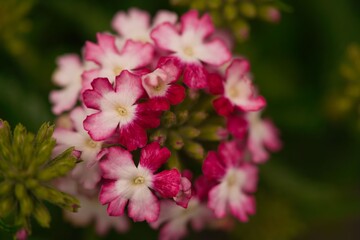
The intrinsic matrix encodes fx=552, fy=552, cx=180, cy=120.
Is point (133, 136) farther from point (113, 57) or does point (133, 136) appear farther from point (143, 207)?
point (113, 57)

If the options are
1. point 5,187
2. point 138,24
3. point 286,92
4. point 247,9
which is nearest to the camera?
point 5,187

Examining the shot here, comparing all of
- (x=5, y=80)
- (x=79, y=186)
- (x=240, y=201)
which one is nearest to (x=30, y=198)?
(x=79, y=186)

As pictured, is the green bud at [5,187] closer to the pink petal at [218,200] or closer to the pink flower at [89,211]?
the pink flower at [89,211]

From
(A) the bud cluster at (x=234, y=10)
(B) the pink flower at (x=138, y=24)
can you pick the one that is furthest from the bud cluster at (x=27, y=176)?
(A) the bud cluster at (x=234, y=10)

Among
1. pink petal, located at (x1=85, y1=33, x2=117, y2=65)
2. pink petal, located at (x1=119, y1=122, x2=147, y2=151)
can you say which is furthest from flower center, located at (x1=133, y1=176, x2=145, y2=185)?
pink petal, located at (x1=85, y1=33, x2=117, y2=65)

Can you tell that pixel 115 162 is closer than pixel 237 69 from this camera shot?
Yes

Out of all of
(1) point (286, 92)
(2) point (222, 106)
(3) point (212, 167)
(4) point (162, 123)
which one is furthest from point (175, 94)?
(1) point (286, 92)

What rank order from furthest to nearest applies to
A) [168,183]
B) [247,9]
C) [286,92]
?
[286,92]
[247,9]
[168,183]
